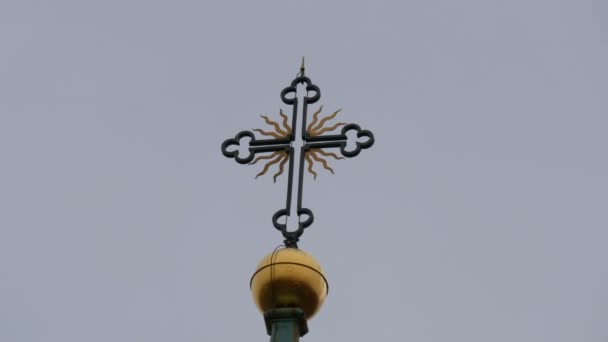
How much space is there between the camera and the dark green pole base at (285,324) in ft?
36.0

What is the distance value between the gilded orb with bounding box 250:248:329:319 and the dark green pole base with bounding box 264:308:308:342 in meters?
0.09

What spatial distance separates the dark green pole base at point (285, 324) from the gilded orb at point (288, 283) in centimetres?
9

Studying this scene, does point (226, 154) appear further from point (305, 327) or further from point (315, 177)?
point (305, 327)

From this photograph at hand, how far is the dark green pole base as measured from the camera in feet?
36.0

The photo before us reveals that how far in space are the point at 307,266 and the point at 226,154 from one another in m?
1.67

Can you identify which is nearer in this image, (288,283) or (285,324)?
(285,324)

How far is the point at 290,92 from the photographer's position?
12.8m

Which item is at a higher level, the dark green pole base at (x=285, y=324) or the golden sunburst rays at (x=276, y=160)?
the golden sunburst rays at (x=276, y=160)

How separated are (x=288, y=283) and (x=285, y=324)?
1.12 ft

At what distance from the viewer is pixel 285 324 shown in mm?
11055

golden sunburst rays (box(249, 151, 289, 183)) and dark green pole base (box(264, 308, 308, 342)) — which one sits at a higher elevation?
golden sunburst rays (box(249, 151, 289, 183))

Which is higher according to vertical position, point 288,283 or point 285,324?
point 288,283

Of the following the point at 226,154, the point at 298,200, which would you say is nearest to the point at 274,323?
the point at 298,200

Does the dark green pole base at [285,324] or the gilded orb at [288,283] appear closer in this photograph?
the dark green pole base at [285,324]
